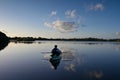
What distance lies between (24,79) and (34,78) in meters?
1.07

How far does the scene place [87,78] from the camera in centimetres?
1873

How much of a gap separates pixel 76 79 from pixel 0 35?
119102mm

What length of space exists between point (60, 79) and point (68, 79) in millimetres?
793

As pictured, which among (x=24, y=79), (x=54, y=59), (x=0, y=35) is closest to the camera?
(x=24, y=79)

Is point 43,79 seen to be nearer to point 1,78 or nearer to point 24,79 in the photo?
point 24,79

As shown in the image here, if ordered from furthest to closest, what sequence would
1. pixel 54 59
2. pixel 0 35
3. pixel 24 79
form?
pixel 0 35 < pixel 54 59 < pixel 24 79

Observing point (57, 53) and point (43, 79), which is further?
point (57, 53)

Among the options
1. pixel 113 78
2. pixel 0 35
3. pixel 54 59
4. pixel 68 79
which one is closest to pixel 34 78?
pixel 68 79

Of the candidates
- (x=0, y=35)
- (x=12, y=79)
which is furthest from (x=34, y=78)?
(x=0, y=35)

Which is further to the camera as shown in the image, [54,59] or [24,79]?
[54,59]

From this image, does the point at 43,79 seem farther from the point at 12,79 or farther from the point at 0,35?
the point at 0,35

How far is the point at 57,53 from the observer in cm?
3253

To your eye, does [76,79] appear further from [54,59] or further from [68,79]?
[54,59]

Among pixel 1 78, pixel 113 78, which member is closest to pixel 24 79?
pixel 1 78
